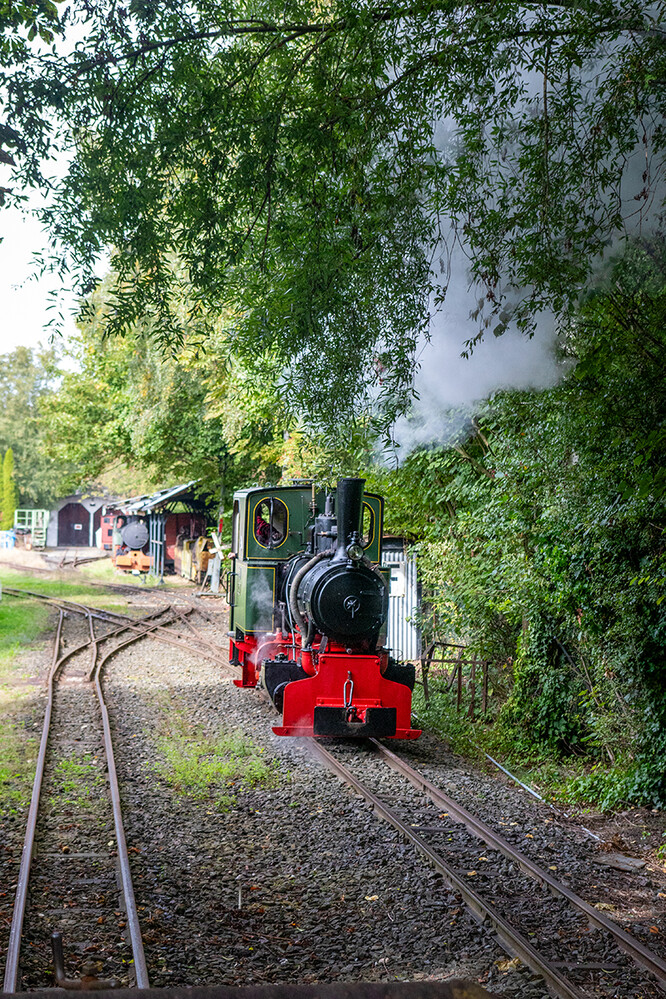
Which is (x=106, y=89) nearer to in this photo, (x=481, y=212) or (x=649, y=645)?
(x=481, y=212)

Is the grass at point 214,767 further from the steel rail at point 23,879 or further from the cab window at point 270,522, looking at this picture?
the cab window at point 270,522

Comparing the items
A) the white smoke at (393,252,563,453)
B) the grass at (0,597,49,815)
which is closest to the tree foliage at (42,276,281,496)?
the grass at (0,597,49,815)

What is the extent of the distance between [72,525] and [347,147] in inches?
1993

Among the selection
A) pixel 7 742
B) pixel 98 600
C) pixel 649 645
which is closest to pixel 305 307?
pixel 649 645

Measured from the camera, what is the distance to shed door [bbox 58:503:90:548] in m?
52.5

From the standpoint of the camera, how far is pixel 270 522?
9.91 meters

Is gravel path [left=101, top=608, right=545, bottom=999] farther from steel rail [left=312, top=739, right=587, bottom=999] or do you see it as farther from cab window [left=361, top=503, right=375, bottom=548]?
cab window [left=361, top=503, right=375, bottom=548]

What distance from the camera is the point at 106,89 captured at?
17.8 ft

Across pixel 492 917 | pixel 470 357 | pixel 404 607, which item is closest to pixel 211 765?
pixel 492 917

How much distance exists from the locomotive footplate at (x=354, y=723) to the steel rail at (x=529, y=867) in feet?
1.13

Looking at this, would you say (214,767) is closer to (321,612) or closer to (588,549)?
(321,612)

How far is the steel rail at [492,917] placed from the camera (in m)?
3.83

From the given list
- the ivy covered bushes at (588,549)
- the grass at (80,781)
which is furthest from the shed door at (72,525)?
the grass at (80,781)

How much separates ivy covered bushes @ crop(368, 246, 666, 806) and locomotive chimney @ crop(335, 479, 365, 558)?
1.62 meters
